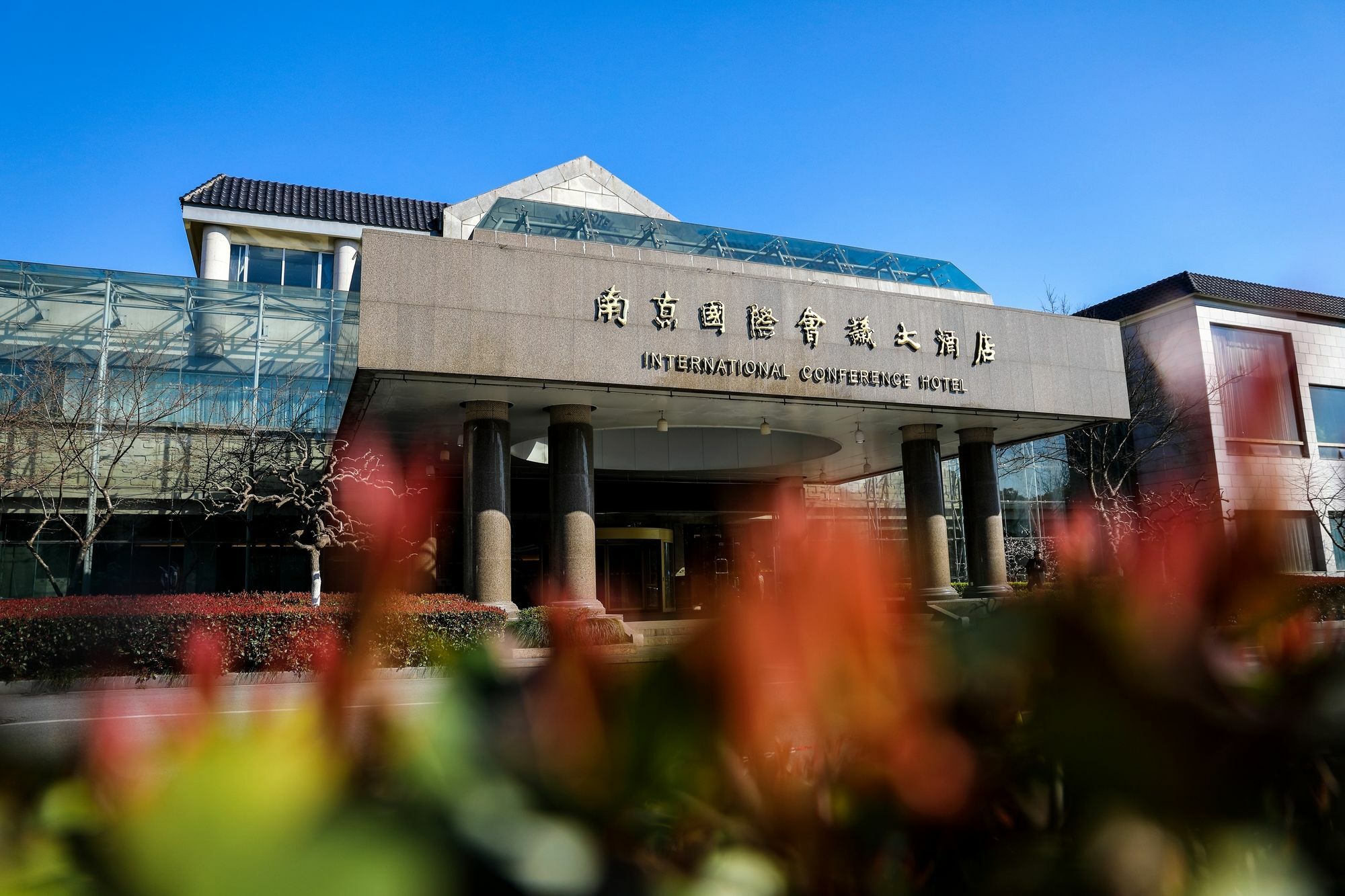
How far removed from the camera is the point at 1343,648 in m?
0.79

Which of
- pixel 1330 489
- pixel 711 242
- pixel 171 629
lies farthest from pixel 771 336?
pixel 1330 489

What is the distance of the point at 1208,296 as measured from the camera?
25.6 m

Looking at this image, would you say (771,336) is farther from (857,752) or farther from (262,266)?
(262,266)

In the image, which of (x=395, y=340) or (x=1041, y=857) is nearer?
(x=1041, y=857)

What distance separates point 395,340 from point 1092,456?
70.2ft

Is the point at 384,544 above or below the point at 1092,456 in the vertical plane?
below

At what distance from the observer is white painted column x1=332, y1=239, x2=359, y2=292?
25812 mm

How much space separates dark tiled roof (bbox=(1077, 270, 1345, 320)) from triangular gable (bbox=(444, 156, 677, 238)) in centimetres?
1375

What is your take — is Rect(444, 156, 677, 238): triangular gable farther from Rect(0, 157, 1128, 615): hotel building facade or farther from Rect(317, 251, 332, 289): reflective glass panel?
Rect(317, 251, 332, 289): reflective glass panel

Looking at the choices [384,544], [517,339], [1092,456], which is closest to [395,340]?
[517,339]

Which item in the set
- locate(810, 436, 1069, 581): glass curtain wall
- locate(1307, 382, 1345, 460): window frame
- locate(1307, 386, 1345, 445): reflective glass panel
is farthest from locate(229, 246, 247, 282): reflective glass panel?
locate(1307, 386, 1345, 445): reflective glass panel

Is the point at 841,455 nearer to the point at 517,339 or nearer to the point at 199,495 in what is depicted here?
the point at 517,339

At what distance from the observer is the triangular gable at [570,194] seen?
71.3ft

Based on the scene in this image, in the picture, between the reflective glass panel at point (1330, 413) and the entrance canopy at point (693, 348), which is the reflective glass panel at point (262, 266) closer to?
the entrance canopy at point (693, 348)
